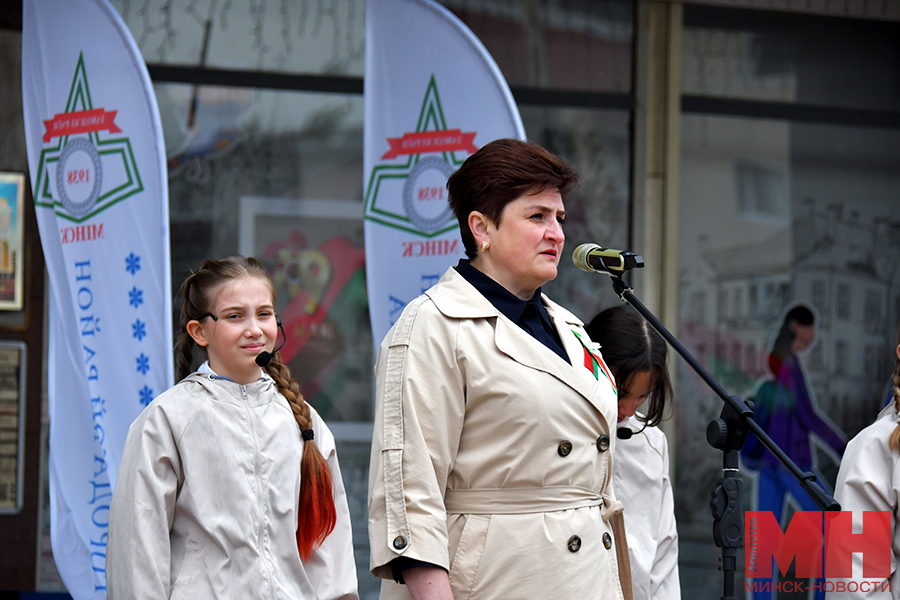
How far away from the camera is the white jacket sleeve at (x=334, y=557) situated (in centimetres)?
302

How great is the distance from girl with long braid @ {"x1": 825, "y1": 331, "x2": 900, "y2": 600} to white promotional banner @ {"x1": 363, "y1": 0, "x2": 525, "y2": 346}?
1872 mm

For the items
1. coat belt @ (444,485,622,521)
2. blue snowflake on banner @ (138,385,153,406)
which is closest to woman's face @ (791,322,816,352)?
blue snowflake on banner @ (138,385,153,406)

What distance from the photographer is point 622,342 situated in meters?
3.31

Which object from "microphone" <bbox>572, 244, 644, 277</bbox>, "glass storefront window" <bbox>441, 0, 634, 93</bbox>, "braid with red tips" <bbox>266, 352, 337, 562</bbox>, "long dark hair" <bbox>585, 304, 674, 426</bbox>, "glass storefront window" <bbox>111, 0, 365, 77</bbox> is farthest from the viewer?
"glass storefront window" <bbox>441, 0, 634, 93</bbox>

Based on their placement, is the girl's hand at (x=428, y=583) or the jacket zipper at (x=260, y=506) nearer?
the girl's hand at (x=428, y=583)

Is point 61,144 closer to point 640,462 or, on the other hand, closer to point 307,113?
point 307,113

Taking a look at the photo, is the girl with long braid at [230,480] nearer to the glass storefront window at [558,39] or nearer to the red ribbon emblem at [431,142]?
the red ribbon emblem at [431,142]

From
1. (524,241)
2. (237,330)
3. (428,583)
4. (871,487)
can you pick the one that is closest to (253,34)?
(237,330)

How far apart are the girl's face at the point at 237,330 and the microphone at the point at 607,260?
101 centimetres

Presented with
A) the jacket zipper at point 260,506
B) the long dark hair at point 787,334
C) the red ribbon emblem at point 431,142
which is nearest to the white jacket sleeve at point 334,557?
the jacket zipper at point 260,506

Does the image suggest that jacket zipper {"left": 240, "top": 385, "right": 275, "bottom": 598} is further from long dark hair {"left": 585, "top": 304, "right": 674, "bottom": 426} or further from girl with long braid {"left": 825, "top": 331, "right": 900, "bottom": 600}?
girl with long braid {"left": 825, "top": 331, "right": 900, "bottom": 600}

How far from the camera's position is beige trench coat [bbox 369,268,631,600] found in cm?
207

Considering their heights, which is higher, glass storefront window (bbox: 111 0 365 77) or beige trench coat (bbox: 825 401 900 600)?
glass storefront window (bbox: 111 0 365 77)

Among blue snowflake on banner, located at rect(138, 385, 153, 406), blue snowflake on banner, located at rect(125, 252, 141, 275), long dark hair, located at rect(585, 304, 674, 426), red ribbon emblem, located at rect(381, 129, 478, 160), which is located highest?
red ribbon emblem, located at rect(381, 129, 478, 160)
